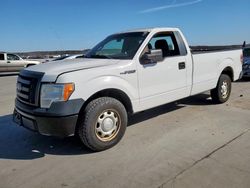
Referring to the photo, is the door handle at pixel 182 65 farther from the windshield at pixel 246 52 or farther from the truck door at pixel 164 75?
the windshield at pixel 246 52

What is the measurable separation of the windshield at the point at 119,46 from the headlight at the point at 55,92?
1.39 meters

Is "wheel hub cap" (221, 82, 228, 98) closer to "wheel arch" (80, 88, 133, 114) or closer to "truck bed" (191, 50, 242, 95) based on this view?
"truck bed" (191, 50, 242, 95)

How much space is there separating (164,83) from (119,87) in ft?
3.78

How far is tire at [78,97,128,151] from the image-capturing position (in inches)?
160

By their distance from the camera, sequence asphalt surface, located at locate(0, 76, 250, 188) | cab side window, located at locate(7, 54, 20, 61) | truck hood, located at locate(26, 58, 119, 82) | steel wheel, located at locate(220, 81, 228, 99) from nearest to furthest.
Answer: asphalt surface, located at locate(0, 76, 250, 188)
truck hood, located at locate(26, 58, 119, 82)
steel wheel, located at locate(220, 81, 228, 99)
cab side window, located at locate(7, 54, 20, 61)

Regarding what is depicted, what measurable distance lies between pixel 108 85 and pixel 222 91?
386 cm

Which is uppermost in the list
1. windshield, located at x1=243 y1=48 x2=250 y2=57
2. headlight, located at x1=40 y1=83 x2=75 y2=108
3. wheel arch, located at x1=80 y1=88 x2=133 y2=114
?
windshield, located at x1=243 y1=48 x2=250 y2=57

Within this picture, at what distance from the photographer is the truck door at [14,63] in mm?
19938

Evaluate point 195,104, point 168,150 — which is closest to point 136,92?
point 168,150

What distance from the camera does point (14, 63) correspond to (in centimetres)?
2012

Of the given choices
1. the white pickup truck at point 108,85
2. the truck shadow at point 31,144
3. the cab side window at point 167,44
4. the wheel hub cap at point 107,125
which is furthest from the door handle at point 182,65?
the wheel hub cap at point 107,125

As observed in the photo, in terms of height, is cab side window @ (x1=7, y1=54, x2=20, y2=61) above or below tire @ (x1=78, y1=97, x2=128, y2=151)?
above

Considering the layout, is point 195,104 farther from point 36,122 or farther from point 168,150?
point 36,122

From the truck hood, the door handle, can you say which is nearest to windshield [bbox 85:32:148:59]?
the truck hood
